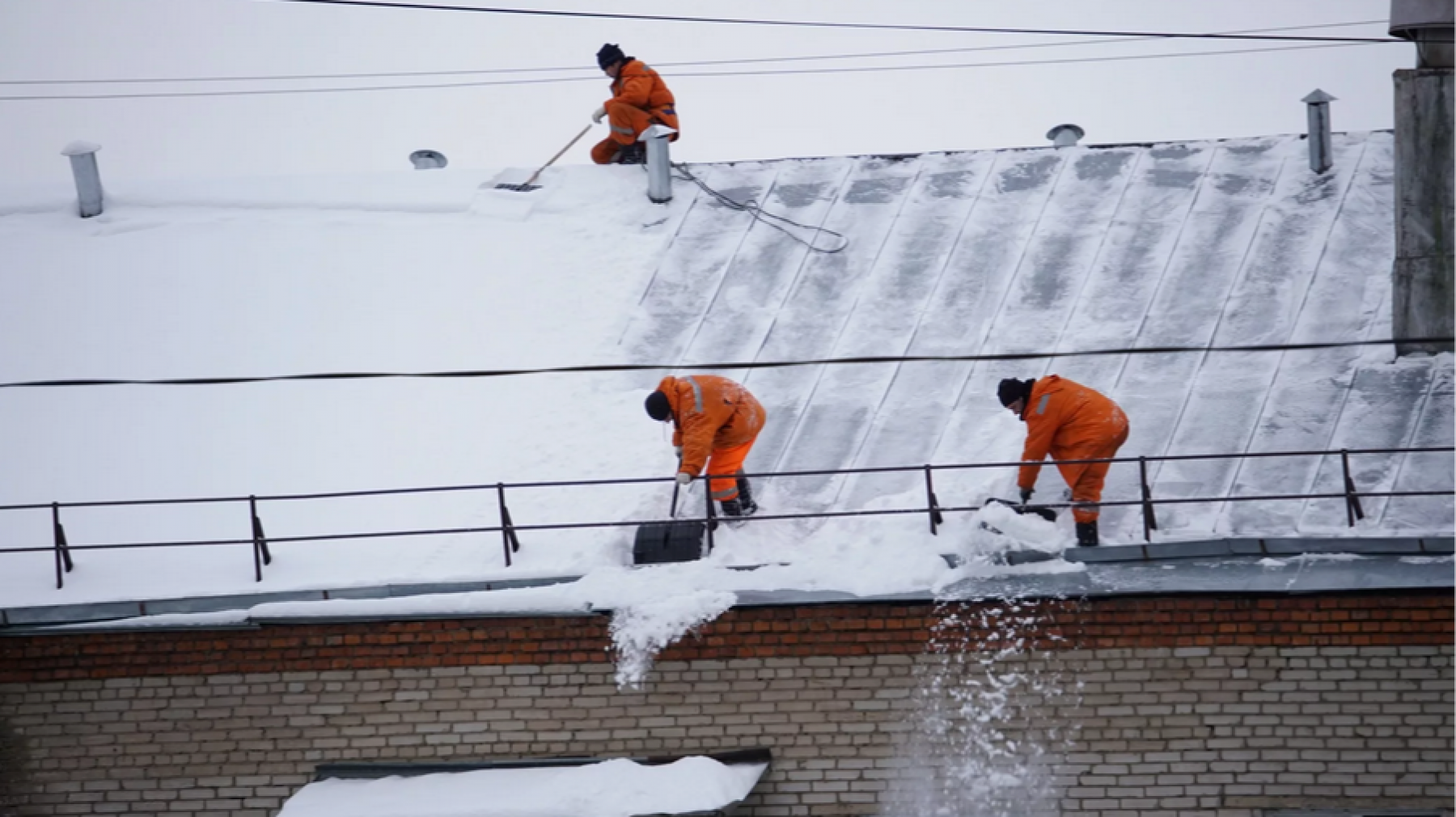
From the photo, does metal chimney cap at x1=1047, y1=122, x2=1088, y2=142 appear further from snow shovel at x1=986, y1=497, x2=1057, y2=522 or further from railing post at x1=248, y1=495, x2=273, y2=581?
railing post at x1=248, y1=495, x2=273, y2=581

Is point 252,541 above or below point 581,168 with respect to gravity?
below

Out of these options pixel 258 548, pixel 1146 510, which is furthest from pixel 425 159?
pixel 1146 510

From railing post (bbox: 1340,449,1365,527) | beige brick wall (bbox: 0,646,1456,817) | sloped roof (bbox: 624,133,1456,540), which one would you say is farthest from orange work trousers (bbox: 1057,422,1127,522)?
railing post (bbox: 1340,449,1365,527)

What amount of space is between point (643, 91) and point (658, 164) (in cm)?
86

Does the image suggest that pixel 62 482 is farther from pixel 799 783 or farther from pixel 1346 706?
pixel 1346 706

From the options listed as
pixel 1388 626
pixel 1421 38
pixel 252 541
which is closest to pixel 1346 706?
pixel 1388 626

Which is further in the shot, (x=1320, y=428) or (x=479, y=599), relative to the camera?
(x=1320, y=428)

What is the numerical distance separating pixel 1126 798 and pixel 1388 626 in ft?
5.85

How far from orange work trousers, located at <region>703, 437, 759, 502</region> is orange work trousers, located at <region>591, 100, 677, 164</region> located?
4409 mm

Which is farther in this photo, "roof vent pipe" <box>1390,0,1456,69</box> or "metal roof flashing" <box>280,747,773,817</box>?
"roof vent pipe" <box>1390,0,1456,69</box>

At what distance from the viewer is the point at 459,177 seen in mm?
13062

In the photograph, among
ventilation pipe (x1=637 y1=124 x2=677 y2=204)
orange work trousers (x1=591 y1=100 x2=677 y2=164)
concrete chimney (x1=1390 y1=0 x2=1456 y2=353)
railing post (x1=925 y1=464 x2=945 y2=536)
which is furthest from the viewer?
orange work trousers (x1=591 y1=100 x2=677 y2=164)

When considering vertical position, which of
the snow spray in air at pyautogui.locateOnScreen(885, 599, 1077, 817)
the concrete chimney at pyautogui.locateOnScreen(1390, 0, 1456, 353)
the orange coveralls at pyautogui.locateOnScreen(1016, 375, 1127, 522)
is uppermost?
the concrete chimney at pyautogui.locateOnScreen(1390, 0, 1456, 353)

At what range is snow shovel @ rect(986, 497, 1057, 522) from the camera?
873 centimetres
